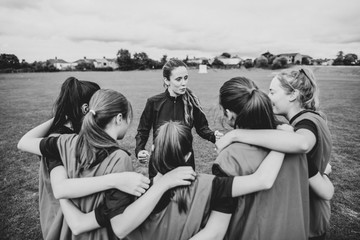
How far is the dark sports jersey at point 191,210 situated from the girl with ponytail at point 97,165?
11 centimetres

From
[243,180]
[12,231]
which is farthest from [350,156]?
[12,231]

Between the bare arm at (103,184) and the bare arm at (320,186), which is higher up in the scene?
the bare arm at (103,184)

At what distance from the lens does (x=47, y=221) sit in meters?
1.95

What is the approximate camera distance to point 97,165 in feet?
5.63

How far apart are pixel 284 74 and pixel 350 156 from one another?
5877mm

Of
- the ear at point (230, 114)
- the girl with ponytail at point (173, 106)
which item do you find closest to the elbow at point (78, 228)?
the ear at point (230, 114)

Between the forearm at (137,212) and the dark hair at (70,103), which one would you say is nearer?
the forearm at (137,212)

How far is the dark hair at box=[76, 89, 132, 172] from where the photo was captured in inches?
67.2

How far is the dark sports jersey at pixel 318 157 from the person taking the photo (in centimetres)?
183

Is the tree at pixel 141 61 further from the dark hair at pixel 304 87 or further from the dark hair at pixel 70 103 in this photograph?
the dark hair at pixel 304 87

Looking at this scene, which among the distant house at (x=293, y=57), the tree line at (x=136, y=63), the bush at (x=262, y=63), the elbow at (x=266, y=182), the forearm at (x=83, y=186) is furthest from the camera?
the distant house at (x=293, y=57)

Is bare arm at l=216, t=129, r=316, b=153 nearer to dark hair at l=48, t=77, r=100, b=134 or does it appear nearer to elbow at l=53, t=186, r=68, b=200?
elbow at l=53, t=186, r=68, b=200

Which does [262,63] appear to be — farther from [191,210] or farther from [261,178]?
[191,210]

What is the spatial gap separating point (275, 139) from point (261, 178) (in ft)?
0.90
